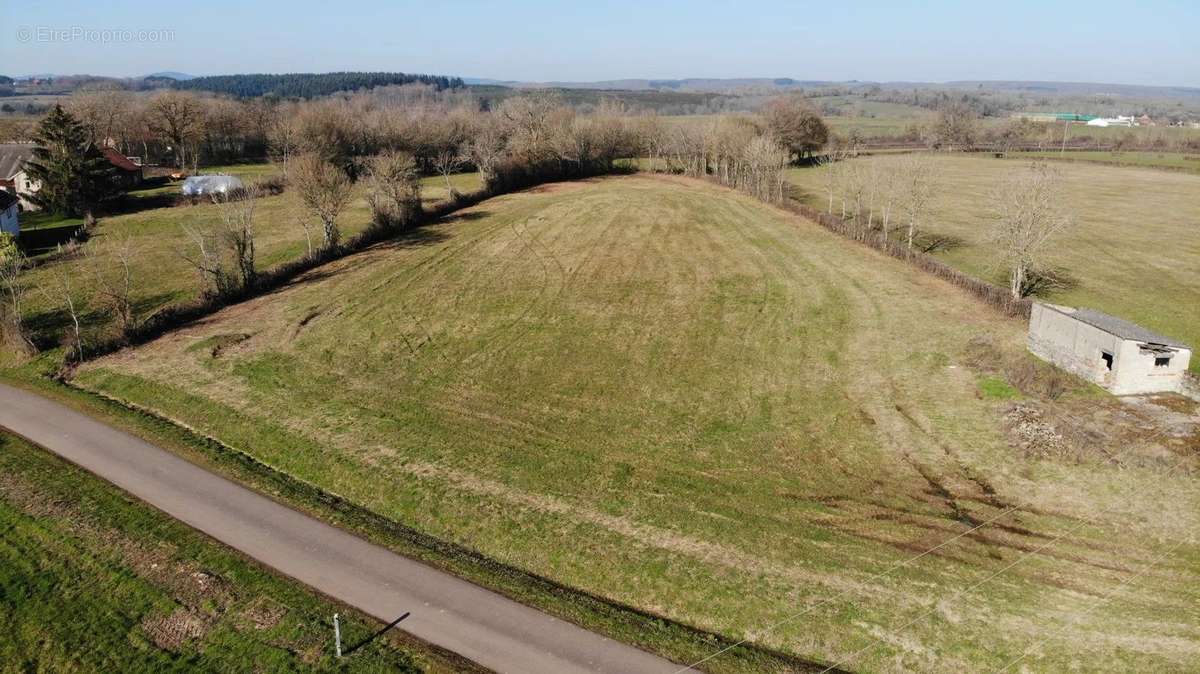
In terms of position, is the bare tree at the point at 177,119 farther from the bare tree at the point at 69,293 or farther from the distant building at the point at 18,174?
the bare tree at the point at 69,293

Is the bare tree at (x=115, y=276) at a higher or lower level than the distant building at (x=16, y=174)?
lower

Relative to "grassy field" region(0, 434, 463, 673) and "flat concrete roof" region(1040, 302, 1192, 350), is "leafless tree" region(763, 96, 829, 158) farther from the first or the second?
"grassy field" region(0, 434, 463, 673)

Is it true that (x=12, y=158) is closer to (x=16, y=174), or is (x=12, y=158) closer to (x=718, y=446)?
(x=16, y=174)

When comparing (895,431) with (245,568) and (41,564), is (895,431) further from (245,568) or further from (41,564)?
(41,564)

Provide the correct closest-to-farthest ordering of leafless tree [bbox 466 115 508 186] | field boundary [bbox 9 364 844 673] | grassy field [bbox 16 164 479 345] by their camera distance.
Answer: field boundary [bbox 9 364 844 673], grassy field [bbox 16 164 479 345], leafless tree [bbox 466 115 508 186]

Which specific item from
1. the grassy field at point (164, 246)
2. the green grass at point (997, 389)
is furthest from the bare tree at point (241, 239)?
the green grass at point (997, 389)

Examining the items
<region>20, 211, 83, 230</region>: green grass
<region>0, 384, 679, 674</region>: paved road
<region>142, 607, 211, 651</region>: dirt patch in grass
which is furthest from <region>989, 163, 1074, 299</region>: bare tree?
<region>20, 211, 83, 230</region>: green grass
